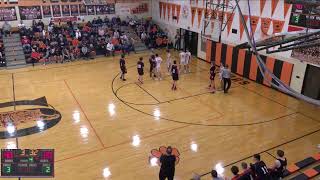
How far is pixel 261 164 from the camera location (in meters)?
6.77

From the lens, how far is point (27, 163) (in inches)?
228

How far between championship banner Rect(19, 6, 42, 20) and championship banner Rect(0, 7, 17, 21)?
1.55 feet

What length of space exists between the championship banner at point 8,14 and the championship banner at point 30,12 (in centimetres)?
47

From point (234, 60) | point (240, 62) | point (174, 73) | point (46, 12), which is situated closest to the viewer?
point (174, 73)

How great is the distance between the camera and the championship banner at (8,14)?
69.3 ft

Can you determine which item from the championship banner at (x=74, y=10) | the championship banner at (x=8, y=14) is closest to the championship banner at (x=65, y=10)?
the championship banner at (x=74, y=10)

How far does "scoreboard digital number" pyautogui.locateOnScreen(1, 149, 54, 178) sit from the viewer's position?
5.73 m

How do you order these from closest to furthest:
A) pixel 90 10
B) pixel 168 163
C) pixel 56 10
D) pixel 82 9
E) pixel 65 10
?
pixel 168 163 < pixel 56 10 < pixel 65 10 < pixel 82 9 < pixel 90 10

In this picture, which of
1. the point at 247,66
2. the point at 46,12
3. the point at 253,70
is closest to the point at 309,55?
the point at 253,70

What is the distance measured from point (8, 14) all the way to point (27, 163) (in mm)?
19047

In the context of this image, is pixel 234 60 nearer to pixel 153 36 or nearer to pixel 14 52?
pixel 153 36

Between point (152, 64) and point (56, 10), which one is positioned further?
point (56, 10)

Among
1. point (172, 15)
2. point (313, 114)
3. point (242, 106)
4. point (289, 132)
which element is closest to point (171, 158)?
point (289, 132)

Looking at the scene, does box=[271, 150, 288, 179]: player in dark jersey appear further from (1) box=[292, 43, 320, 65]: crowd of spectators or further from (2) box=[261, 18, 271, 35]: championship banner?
(2) box=[261, 18, 271, 35]: championship banner
